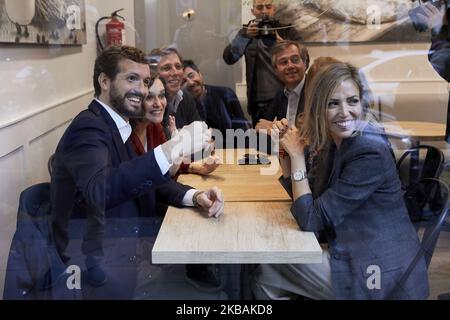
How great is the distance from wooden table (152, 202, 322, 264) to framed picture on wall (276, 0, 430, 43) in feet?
2.24

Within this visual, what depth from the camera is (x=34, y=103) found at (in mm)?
1645

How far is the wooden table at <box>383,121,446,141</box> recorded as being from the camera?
1.96 meters

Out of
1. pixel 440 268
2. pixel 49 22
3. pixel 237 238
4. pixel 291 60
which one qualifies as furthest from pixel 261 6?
pixel 440 268

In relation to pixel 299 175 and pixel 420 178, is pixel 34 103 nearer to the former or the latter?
pixel 299 175

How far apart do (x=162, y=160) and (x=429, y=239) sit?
34.6 inches

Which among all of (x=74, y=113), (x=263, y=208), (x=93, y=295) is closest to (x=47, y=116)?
(x=74, y=113)

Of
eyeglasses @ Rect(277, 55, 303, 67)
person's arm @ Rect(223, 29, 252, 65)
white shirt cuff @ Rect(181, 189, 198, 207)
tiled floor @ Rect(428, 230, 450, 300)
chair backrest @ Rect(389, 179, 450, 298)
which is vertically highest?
person's arm @ Rect(223, 29, 252, 65)

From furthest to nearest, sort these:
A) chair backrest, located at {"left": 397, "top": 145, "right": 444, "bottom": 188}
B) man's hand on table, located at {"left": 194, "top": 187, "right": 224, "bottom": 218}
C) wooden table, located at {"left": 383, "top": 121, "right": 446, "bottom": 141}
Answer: wooden table, located at {"left": 383, "top": 121, "right": 446, "bottom": 141} < chair backrest, located at {"left": 397, "top": 145, "right": 444, "bottom": 188} < man's hand on table, located at {"left": 194, "top": 187, "right": 224, "bottom": 218}

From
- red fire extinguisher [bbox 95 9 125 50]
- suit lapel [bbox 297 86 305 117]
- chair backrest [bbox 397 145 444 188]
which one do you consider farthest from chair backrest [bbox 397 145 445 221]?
red fire extinguisher [bbox 95 9 125 50]

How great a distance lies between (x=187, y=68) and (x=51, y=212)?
0.63 m

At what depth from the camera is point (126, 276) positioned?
156 centimetres

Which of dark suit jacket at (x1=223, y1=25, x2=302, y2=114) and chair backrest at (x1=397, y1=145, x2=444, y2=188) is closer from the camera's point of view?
dark suit jacket at (x1=223, y1=25, x2=302, y2=114)

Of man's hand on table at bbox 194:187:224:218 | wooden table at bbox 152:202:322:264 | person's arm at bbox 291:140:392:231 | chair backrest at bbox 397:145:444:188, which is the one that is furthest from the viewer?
chair backrest at bbox 397:145:444:188

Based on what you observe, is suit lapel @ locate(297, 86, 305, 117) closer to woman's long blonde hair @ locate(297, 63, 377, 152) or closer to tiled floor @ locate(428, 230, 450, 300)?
woman's long blonde hair @ locate(297, 63, 377, 152)
